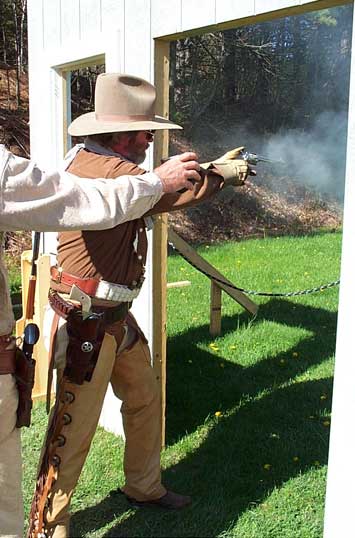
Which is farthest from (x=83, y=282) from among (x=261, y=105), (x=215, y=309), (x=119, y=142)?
(x=261, y=105)

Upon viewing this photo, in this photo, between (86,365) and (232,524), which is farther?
(232,524)

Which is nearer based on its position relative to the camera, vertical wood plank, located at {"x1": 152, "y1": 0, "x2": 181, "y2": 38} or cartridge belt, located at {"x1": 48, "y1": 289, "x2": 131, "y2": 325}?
cartridge belt, located at {"x1": 48, "y1": 289, "x2": 131, "y2": 325}

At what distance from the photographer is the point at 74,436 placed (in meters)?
2.79

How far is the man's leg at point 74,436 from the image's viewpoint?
2.78m

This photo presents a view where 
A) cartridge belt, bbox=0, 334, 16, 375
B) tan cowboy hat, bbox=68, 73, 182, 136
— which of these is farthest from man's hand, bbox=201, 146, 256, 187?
cartridge belt, bbox=0, 334, 16, 375

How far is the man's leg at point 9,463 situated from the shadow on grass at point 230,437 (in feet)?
3.49

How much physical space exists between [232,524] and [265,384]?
1.82 meters

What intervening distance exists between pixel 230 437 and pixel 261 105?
47.8ft

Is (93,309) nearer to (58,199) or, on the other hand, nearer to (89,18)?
(58,199)

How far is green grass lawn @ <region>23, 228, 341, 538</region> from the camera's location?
3.19m

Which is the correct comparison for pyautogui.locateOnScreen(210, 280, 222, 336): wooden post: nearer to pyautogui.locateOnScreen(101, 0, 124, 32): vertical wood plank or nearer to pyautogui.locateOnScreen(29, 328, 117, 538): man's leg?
pyautogui.locateOnScreen(101, 0, 124, 32): vertical wood plank

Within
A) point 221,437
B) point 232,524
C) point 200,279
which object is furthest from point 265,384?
point 200,279

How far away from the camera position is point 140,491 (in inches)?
129

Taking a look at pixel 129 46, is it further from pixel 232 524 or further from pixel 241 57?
pixel 241 57
